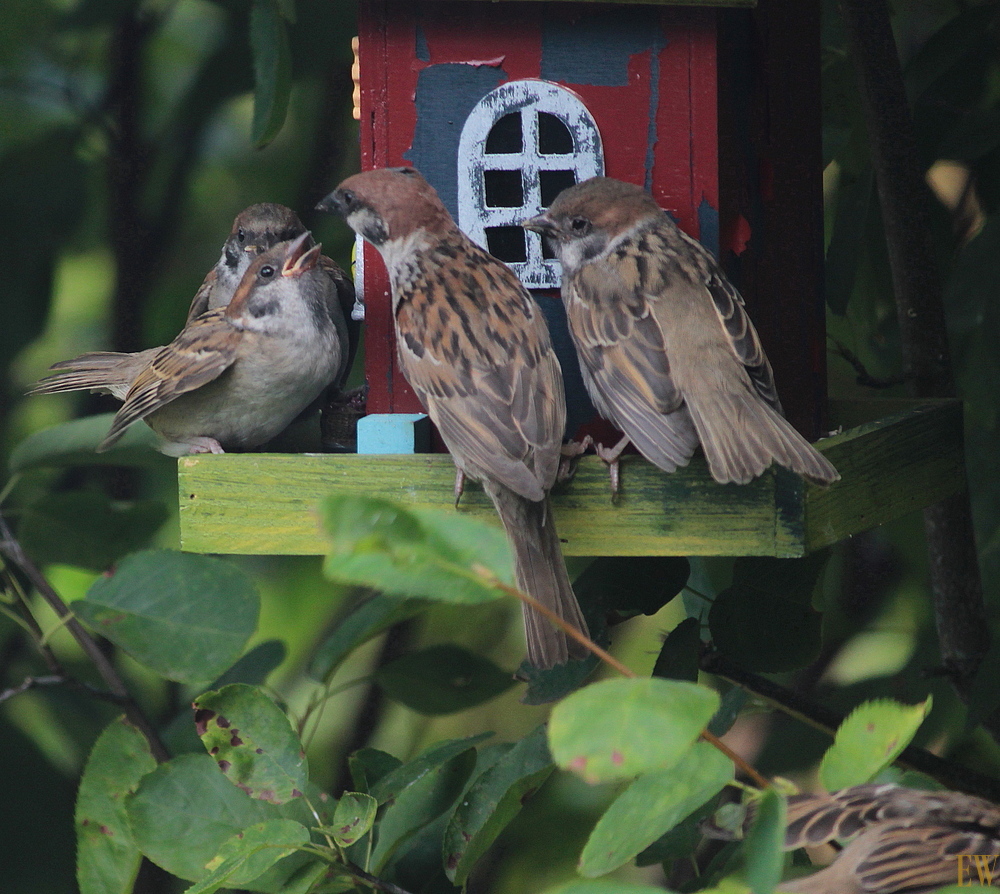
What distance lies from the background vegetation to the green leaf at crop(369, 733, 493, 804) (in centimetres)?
64

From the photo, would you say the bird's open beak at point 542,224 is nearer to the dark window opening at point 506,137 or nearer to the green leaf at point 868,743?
the dark window opening at point 506,137

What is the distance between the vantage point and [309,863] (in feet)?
5.18

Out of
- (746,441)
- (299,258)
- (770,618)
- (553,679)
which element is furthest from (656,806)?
(299,258)

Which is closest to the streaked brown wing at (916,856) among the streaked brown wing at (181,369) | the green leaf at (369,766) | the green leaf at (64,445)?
the green leaf at (369,766)

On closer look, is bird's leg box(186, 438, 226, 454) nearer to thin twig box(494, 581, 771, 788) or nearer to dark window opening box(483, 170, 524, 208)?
dark window opening box(483, 170, 524, 208)

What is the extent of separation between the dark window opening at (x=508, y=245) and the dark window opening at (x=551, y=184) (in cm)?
8

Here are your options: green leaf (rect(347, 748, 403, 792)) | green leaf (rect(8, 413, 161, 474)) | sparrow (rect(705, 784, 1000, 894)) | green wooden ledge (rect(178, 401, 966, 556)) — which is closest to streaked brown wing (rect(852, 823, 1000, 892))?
sparrow (rect(705, 784, 1000, 894))

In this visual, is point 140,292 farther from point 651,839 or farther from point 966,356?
point 651,839

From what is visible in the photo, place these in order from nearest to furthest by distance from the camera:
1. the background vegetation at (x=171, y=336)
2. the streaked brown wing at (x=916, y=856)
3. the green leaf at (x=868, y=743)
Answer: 1. the green leaf at (x=868, y=743)
2. the streaked brown wing at (x=916, y=856)
3. the background vegetation at (x=171, y=336)

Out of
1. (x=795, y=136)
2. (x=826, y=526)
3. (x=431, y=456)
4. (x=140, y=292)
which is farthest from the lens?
(x=140, y=292)

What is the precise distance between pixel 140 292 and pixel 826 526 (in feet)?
6.13

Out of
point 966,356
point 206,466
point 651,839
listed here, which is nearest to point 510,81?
point 206,466

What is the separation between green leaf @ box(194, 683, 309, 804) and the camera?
1619 millimetres

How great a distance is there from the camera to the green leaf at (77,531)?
2275 mm
